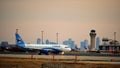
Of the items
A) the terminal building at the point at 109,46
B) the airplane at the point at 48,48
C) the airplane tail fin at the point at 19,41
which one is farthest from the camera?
the terminal building at the point at 109,46

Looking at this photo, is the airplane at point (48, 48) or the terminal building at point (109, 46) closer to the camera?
the airplane at point (48, 48)

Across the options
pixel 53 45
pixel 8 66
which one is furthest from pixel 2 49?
pixel 8 66

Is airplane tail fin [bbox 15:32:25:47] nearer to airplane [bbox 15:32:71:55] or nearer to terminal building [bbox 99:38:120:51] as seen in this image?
airplane [bbox 15:32:71:55]

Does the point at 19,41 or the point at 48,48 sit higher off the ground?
the point at 19,41

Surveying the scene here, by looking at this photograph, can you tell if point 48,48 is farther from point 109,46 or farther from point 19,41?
point 109,46

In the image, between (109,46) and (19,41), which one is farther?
(109,46)

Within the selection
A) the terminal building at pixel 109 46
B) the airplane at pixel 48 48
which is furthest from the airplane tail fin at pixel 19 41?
the terminal building at pixel 109 46

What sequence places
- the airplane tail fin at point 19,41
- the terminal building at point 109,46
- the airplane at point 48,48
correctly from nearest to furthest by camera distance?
the airplane at point 48,48 < the airplane tail fin at point 19,41 < the terminal building at point 109,46

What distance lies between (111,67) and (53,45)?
15.8 m

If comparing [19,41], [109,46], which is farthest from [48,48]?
[109,46]

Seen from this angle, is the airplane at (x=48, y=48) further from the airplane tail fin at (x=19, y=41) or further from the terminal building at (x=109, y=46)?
the terminal building at (x=109, y=46)

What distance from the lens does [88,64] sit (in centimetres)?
1212

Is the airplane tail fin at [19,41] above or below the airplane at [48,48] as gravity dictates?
above

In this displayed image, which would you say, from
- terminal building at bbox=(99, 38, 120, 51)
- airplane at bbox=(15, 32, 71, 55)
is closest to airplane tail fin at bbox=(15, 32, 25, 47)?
airplane at bbox=(15, 32, 71, 55)
